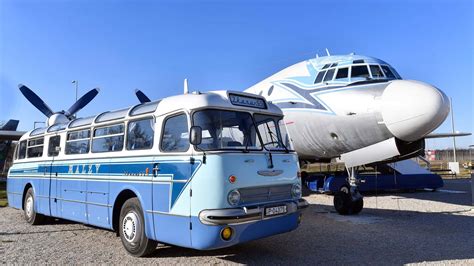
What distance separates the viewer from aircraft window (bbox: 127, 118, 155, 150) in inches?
269

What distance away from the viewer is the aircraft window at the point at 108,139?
299 inches

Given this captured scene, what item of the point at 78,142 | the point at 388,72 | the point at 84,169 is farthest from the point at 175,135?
the point at 388,72

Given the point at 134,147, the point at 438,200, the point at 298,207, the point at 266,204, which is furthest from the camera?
the point at 438,200

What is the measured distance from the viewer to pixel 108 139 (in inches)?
313

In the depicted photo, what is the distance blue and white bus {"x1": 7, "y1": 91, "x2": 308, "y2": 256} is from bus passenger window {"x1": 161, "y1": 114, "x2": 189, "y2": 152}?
0.02 meters

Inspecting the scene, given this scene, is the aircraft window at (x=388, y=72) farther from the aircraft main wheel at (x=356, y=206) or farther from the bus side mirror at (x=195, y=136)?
the bus side mirror at (x=195, y=136)

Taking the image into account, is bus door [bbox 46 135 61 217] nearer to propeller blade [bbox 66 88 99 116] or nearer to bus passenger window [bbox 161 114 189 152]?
bus passenger window [bbox 161 114 189 152]

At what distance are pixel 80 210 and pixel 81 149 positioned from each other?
140 cm

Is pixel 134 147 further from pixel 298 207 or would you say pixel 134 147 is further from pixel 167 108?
pixel 298 207

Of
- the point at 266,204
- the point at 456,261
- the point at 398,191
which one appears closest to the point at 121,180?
the point at 266,204

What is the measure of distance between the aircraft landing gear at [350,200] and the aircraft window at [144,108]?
6.62 meters

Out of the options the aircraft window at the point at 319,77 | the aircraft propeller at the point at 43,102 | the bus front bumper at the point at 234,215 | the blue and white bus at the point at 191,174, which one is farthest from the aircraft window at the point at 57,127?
the aircraft propeller at the point at 43,102

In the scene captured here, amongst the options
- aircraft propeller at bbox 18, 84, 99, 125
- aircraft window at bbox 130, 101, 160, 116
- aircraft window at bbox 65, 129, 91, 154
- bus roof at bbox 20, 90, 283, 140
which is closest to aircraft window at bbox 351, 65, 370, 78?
bus roof at bbox 20, 90, 283, 140

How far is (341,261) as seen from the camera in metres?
6.40
